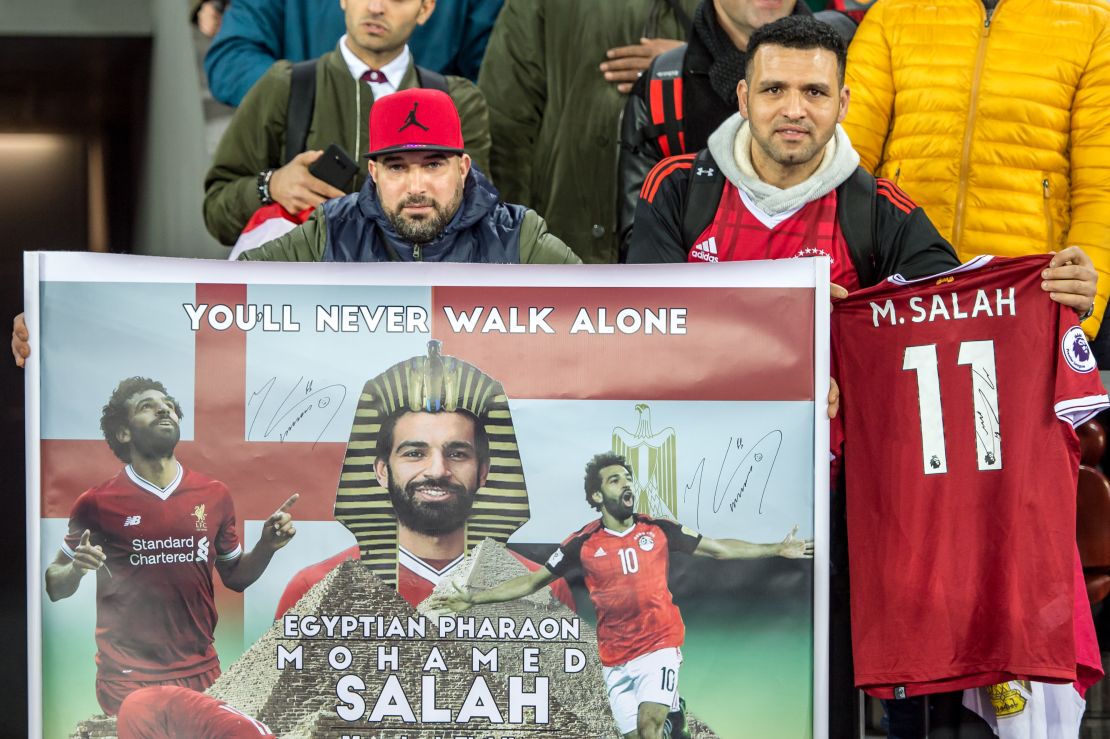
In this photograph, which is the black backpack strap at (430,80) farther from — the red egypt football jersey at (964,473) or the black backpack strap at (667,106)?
the red egypt football jersey at (964,473)

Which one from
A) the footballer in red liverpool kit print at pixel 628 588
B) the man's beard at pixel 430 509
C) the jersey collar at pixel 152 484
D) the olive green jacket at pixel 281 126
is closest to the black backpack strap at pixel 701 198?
the footballer in red liverpool kit print at pixel 628 588

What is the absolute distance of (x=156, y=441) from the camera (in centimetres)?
393

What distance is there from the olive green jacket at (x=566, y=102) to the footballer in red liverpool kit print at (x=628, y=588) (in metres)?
2.21

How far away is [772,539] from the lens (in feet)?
13.0

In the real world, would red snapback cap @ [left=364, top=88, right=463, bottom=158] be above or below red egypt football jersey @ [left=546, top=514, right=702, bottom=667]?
above

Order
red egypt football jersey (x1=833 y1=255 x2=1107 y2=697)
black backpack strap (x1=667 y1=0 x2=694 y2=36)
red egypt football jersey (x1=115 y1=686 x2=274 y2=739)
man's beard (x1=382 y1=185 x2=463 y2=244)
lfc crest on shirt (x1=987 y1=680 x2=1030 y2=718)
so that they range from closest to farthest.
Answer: red egypt football jersey (x1=115 y1=686 x2=274 y2=739) → red egypt football jersey (x1=833 y1=255 x2=1107 y2=697) → lfc crest on shirt (x1=987 y1=680 x2=1030 y2=718) → man's beard (x1=382 y1=185 x2=463 y2=244) → black backpack strap (x1=667 y1=0 x2=694 y2=36)

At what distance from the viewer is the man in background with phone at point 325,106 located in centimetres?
553

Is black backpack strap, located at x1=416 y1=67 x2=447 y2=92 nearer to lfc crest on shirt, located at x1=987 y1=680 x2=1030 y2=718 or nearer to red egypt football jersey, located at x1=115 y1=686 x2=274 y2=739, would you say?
red egypt football jersey, located at x1=115 y1=686 x2=274 y2=739

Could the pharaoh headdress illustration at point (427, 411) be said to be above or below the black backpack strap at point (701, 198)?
below

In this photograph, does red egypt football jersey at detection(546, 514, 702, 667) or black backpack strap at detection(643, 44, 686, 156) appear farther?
black backpack strap at detection(643, 44, 686, 156)

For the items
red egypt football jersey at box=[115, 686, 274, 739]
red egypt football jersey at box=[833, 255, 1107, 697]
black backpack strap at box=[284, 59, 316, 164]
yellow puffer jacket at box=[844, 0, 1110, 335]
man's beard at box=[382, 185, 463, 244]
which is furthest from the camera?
black backpack strap at box=[284, 59, 316, 164]

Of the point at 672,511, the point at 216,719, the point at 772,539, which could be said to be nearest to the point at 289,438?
the point at 216,719

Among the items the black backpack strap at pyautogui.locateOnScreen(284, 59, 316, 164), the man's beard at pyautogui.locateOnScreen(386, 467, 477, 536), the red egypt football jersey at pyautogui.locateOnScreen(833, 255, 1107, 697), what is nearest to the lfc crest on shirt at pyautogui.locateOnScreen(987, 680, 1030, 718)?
the red egypt football jersey at pyautogui.locateOnScreen(833, 255, 1107, 697)

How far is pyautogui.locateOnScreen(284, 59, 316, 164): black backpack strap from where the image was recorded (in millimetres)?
5523
